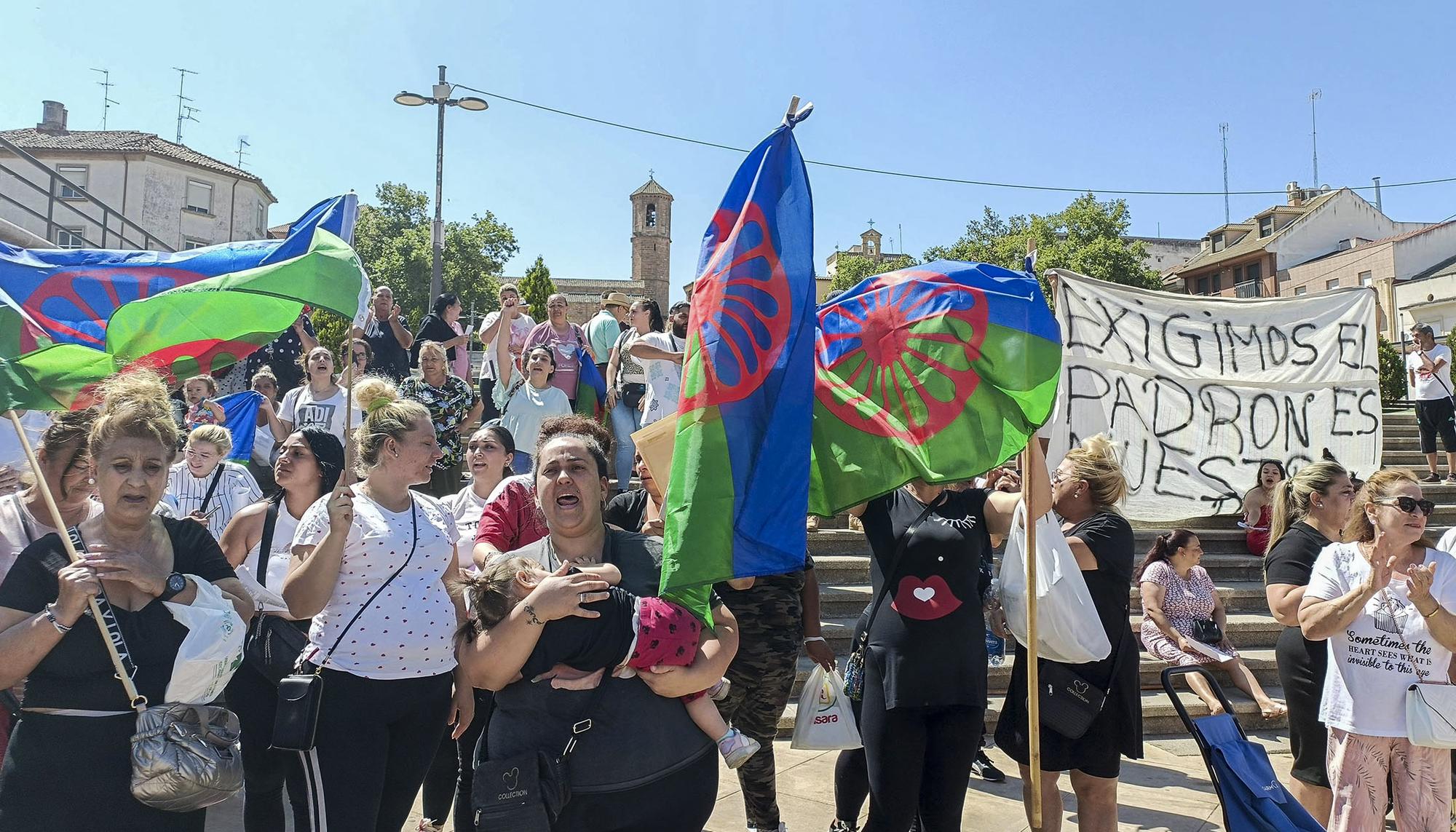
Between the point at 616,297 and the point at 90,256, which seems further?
the point at 616,297

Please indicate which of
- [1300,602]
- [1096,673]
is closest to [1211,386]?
[1300,602]

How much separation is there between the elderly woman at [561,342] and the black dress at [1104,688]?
4.97 meters

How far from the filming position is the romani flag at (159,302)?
332 cm

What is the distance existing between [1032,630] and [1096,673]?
61 cm

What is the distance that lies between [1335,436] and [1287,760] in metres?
4.80

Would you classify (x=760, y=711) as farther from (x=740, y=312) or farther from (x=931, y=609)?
(x=740, y=312)

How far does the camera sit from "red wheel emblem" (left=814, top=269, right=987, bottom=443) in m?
3.76

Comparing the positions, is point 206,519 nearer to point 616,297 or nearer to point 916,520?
point 916,520

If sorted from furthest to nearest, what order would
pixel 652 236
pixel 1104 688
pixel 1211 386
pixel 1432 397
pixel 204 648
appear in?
pixel 652 236
pixel 1432 397
pixel 1211 386
pixel 1104 688
pixel 204 648

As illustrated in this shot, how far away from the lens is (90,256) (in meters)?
4.43

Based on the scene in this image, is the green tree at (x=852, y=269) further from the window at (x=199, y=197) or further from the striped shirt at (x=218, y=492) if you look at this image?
the striped shirt at (x=218, y=492)

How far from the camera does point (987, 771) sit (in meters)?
5.54

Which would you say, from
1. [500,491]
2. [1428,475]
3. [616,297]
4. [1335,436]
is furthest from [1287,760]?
[1428,475]

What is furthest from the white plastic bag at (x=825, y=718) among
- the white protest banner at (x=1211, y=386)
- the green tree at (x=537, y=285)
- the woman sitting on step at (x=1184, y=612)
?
the green tree at (x=537, y=285)
